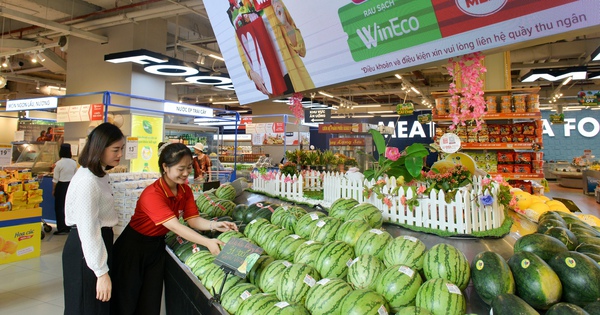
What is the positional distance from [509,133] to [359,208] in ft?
15.9

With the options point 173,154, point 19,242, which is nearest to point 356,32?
point 173,154

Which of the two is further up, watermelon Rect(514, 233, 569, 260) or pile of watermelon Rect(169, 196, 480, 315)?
watermelon Rect(514, 233, 569, 260)

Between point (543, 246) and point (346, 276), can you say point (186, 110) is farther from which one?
point (543, 246)

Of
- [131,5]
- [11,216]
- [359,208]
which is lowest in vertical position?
[11,216]

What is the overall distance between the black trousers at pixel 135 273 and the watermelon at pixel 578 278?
2.40 meters

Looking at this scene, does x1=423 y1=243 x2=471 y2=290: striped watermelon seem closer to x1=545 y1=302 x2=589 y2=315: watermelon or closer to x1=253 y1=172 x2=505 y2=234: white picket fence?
x1=545 y1=302 x2=589 y2=315: watermelon

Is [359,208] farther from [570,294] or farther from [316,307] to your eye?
[570,294]

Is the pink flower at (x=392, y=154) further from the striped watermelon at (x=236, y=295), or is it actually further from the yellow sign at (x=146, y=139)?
the yellow sign at (x=146, y=139)

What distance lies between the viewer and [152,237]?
8.11ft

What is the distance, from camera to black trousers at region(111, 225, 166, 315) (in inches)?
95.0

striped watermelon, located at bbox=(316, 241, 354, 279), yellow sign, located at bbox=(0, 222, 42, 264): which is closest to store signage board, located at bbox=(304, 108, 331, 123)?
yellow sign, located at bbox=(0, 222, 42, 264)

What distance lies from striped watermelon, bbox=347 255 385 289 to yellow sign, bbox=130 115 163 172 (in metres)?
8.70

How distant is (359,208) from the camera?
262 cm

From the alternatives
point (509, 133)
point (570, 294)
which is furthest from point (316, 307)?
point (509, 133)
